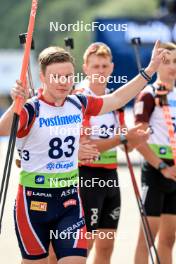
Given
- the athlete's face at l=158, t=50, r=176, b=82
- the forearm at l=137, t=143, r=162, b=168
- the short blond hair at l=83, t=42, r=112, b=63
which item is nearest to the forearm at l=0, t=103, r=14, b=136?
the short blond hair at l=83, t=42, r=112, b=63

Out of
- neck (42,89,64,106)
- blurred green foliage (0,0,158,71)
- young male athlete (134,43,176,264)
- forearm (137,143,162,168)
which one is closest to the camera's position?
neck (42,89,64,106)

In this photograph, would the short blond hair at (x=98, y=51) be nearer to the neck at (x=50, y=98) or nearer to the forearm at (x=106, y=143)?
the forearm at (x=106, y=143)

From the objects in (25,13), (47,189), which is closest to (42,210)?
→ (47,189)

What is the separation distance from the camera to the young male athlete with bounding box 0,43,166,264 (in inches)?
305

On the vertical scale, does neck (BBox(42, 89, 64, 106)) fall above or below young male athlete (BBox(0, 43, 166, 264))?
above

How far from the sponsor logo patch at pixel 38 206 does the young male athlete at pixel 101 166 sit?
1403mm

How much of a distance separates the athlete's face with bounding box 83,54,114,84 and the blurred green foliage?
6509 centimetres

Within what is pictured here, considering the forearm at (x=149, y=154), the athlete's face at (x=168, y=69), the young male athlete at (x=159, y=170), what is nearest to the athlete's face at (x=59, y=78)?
the forearm at (x=149, y=154)

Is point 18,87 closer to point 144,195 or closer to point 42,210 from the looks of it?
point 42,210

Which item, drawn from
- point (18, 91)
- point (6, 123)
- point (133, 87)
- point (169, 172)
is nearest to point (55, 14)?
point (169, 172)

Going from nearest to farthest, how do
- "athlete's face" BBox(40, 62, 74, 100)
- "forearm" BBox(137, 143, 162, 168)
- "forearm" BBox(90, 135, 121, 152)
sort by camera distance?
"athlete's face" BBox(40, 62, 74, 100)
"forearm" BBox(90, 135, 121, 152)
"forearm" BBox(137, 143, 162, 168)

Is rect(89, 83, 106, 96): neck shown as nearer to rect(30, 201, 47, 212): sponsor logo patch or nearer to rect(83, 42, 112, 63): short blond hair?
rect(83, 42, 112, 63): short blond hair

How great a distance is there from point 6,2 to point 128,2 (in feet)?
35.4

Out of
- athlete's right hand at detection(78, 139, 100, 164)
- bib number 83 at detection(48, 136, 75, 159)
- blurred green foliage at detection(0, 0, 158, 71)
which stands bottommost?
bib number 83 at detection(48, 136, 75, 159)
